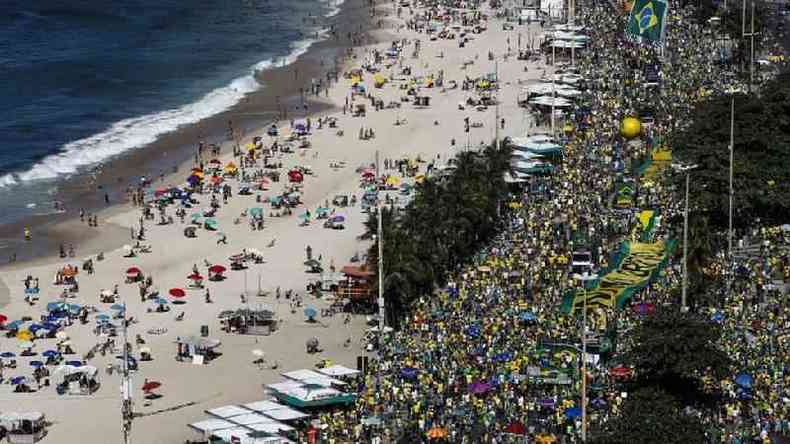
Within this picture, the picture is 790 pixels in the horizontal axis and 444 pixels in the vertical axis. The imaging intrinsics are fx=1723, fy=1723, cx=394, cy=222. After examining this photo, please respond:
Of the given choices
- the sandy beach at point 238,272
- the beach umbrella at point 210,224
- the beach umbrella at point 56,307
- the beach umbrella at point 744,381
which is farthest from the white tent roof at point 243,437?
the beach umbrella at point 210,224

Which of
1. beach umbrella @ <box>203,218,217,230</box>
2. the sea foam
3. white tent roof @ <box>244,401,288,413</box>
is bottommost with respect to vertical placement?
white tent roof @ <box>244,401,288,413</box>

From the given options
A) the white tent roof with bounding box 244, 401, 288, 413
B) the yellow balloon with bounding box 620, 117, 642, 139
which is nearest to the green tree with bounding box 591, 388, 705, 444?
the white tent roof with bounding box 244, 401, 288, 413

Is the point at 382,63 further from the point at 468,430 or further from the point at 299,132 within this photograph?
the point at 468,430

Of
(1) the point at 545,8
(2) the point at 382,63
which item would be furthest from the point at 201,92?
(1) the point at 545,8

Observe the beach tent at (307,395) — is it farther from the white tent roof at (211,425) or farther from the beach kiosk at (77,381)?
the beach kiosk at (77,381)

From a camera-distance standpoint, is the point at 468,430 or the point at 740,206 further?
the point at 740,206

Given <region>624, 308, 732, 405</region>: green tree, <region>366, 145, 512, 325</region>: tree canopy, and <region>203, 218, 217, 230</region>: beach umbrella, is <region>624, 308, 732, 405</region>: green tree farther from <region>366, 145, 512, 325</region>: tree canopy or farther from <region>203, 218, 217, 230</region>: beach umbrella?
<region>203, 218, 217, 230</region>: beach umbrella
